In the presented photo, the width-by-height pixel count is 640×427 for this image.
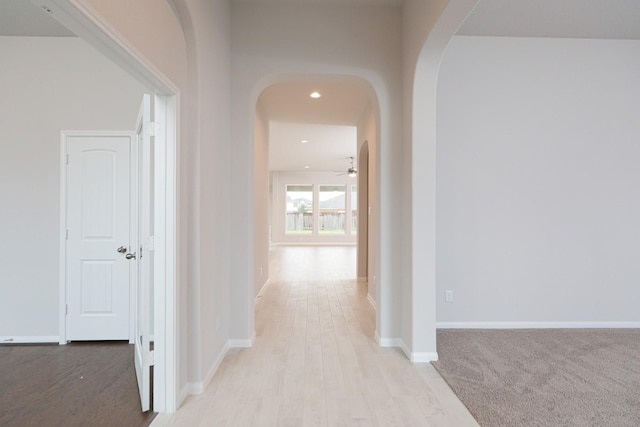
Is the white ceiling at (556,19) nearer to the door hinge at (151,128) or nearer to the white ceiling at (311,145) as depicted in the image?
the door hinge at (151,128)

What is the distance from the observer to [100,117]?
323 centimetres

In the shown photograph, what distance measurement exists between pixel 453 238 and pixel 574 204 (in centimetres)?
140

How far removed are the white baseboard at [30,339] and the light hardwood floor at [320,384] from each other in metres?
1.87

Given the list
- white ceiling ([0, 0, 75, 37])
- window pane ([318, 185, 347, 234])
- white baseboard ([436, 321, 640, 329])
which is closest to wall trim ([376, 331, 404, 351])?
white baseboard ([436, 321, 640, 329])

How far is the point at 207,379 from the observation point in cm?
238

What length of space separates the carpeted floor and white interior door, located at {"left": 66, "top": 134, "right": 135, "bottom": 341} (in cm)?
310

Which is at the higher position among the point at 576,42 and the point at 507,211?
the point at 576,42

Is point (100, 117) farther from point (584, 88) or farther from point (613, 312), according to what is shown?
point (613, 312)

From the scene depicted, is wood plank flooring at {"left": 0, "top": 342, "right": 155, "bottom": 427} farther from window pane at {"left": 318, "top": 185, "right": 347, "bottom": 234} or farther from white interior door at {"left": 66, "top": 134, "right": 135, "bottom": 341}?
window pane at {"left": 318, "top": 185, "right": 347, "bottom": 234}

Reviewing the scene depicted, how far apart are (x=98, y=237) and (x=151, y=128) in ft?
5.86

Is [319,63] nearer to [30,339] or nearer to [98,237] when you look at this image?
[98,237]

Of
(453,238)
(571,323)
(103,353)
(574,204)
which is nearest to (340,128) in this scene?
(453,238)

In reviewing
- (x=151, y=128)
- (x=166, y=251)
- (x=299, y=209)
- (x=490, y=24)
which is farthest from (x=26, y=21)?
(x=299, y=209)

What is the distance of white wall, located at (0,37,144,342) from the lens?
125 inches
